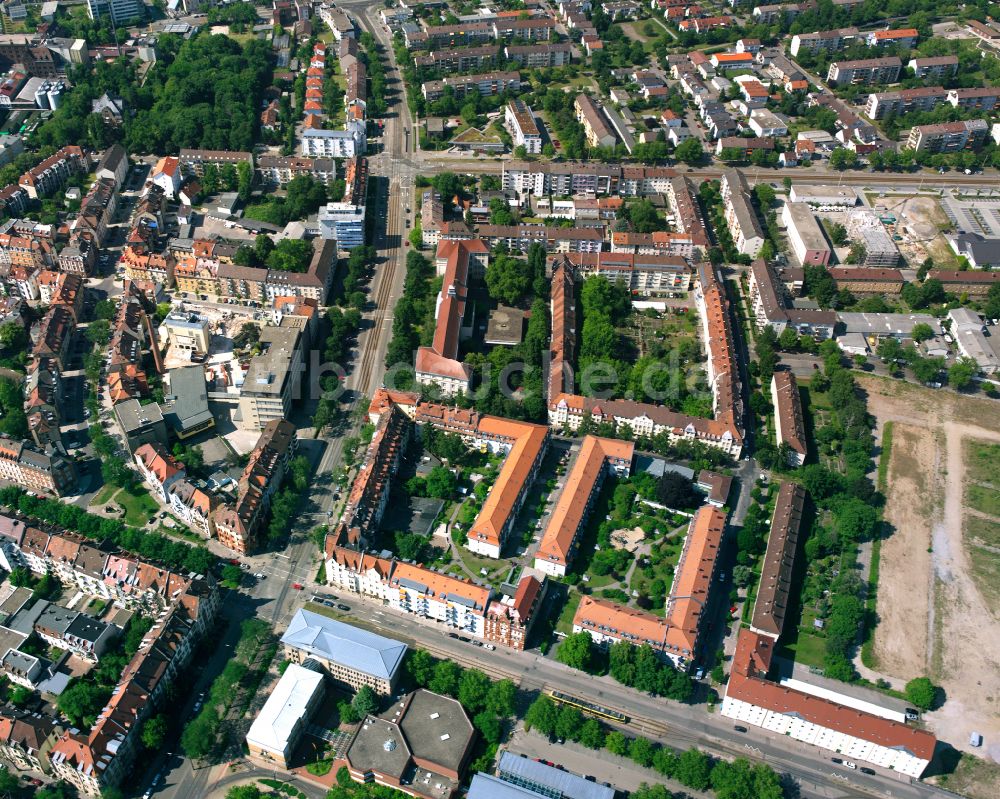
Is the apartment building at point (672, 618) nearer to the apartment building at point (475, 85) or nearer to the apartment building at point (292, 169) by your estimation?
the apartment building at point (292, 169)

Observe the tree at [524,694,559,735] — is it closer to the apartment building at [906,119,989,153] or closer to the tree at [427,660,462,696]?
the tree at [427,660,462,696]

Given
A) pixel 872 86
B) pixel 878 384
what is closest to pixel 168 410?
pixel 878 384

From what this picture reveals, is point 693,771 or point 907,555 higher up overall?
point 907,555

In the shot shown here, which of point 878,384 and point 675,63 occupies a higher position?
point 675,63

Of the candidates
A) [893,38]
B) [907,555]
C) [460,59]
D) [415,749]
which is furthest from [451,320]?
[893,38]

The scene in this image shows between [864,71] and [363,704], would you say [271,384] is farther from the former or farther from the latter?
[864,71]

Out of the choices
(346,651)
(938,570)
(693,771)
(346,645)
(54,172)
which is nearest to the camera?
(693,771)

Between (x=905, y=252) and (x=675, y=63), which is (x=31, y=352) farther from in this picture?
(x=675, y=63)
